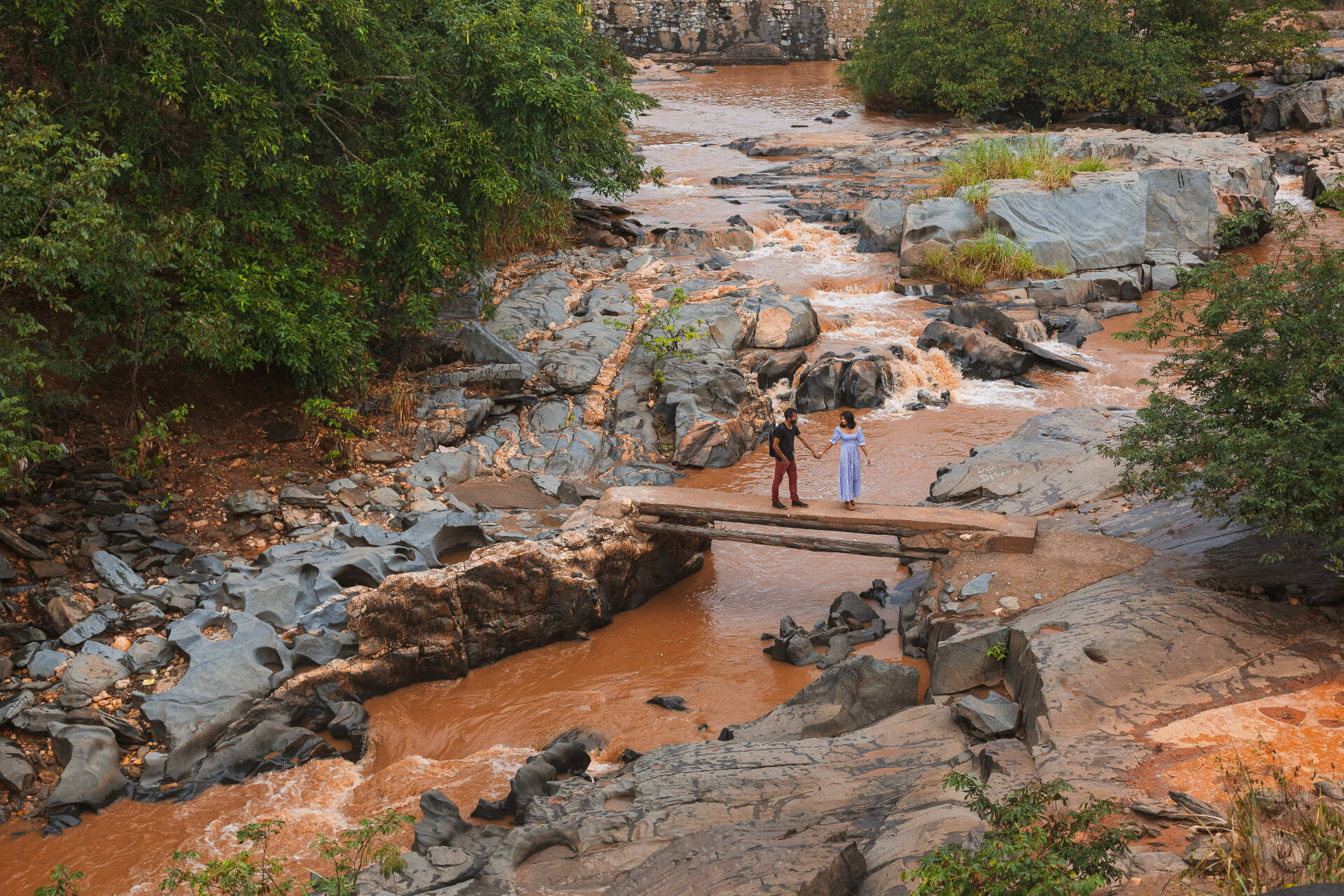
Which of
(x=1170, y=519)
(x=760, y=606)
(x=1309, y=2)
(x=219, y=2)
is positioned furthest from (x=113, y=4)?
(x=1309, y=2)

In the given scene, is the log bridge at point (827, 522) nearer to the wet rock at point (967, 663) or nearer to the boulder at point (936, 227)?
the wet rock at point (967, 663)

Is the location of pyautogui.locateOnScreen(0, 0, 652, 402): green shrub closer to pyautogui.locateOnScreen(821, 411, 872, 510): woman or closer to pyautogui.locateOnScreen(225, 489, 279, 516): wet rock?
pyautogui.locateOnScreen(225, 489, 279, 516): wet rock

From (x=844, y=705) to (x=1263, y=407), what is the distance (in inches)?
172

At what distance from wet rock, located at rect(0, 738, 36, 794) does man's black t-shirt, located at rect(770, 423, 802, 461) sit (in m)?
7.42

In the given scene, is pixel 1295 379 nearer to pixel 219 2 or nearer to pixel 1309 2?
pixel 219 2

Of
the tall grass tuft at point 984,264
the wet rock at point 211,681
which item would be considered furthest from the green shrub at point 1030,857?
the tall grass tuft at point 984,264

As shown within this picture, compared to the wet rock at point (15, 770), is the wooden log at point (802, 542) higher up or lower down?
higher up

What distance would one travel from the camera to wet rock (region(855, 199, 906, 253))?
22109mm

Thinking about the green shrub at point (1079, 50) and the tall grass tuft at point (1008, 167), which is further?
the green shrub at point (1079, 50)

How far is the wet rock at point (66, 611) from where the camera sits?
9.64 m

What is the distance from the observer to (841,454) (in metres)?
11.1

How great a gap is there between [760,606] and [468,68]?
7.41 m

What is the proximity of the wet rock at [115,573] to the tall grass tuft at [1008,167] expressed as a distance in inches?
684

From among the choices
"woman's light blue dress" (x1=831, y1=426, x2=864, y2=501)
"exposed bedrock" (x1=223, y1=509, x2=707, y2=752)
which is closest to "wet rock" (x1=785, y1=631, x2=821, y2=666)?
"woman's light blue dress" (x1=831, y1=426, x2=864, y2=501)
